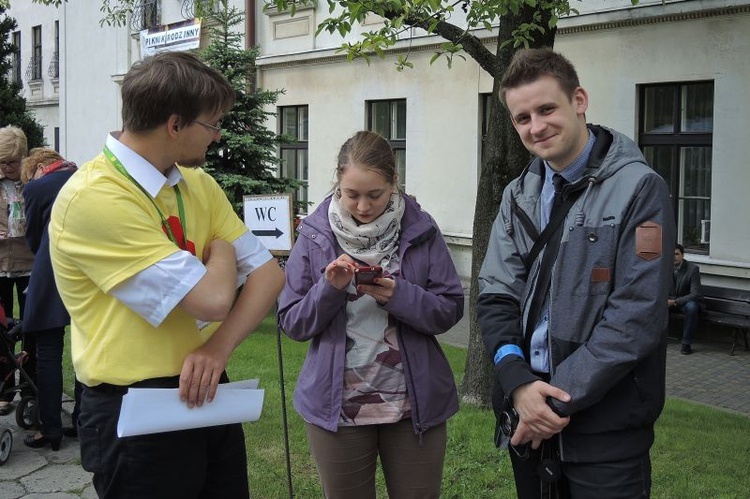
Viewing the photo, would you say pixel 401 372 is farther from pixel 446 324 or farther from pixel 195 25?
pixel 195 25

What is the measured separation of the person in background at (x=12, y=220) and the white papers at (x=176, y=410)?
14.0 feet

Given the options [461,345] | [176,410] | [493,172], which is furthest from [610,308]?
[461,345]

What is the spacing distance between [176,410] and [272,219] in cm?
370

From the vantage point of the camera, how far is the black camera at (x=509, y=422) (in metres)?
2.45

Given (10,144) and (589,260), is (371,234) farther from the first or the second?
(10,144)

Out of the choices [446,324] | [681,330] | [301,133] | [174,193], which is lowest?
[681,330]

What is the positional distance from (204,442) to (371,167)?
1.14m

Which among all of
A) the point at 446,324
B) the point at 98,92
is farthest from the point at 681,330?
the point at 98,92

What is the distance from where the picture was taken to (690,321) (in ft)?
32.0

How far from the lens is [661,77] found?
1095cm

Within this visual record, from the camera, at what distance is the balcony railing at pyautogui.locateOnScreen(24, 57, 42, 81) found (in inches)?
1152

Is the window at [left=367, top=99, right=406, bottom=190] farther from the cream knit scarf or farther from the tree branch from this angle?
the cream knit scarf

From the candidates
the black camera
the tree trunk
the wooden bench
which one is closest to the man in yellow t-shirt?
the black camera

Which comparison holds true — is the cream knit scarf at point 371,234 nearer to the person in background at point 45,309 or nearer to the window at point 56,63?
the person in background at point 45,309
